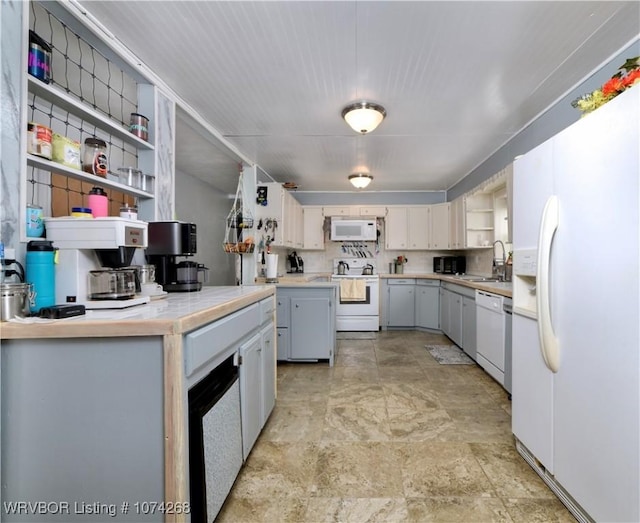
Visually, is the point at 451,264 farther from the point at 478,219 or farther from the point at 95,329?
the point at 95,329

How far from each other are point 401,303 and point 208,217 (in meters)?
3.51

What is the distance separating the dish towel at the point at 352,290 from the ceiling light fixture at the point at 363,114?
2753mm

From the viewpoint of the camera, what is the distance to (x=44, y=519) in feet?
3.48

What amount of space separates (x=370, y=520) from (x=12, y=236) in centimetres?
183

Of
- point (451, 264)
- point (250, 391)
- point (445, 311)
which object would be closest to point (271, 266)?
point (250, 391)

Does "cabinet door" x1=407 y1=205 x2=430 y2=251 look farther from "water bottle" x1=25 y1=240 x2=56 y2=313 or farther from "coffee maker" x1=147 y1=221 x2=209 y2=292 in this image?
"water bottle" x1=25 y1=240 x2=56 y2=313

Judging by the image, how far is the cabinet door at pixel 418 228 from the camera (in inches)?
227

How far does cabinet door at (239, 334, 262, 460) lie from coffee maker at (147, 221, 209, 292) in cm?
58

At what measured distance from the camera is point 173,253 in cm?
199

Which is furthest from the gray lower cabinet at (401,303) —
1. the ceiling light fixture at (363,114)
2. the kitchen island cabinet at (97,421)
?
the kitchen island cabinet at (97,421)

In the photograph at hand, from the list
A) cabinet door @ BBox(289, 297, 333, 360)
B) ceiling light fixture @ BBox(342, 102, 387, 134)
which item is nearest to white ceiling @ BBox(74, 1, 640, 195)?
ceiling light fixture @ BBox(342, 102, 387, 134)

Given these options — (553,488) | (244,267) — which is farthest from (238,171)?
(553,488)

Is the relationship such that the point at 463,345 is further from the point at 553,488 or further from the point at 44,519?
the point at 44,519

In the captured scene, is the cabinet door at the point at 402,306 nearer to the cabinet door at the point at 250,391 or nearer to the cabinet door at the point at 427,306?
the cabinet door at the point at 427,306
